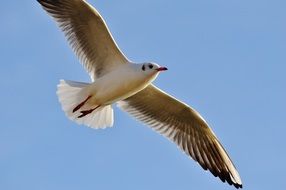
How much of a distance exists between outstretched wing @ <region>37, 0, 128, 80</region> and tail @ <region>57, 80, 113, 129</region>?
43 centimetres

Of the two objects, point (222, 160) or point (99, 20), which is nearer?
point (99, 20)

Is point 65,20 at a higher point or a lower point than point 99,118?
higher

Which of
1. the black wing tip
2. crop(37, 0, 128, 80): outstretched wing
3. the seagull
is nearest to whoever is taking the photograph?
the seagull

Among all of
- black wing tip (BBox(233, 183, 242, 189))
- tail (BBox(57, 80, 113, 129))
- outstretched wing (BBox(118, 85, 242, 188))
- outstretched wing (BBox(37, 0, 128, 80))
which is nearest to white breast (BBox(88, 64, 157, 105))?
tail (BBox(57, 80, 113, 129))

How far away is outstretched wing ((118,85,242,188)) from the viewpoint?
11.1 meters

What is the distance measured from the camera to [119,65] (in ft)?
34.7

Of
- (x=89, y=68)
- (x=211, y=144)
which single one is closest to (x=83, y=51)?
(x=89, y=68)

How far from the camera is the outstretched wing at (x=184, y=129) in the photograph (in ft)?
36.3

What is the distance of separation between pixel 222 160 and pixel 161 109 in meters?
1.11

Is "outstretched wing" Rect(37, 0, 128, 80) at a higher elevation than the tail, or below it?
higher

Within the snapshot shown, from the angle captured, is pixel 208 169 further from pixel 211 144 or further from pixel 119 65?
pixel 119 65

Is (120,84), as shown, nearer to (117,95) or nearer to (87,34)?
(117,95)

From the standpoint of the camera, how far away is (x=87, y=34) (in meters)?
10.7

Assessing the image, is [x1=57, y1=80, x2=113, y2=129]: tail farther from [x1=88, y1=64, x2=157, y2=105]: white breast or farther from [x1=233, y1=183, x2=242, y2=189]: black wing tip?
[x1=233, y1=183, x2=242, y2=189]: black wing tip
